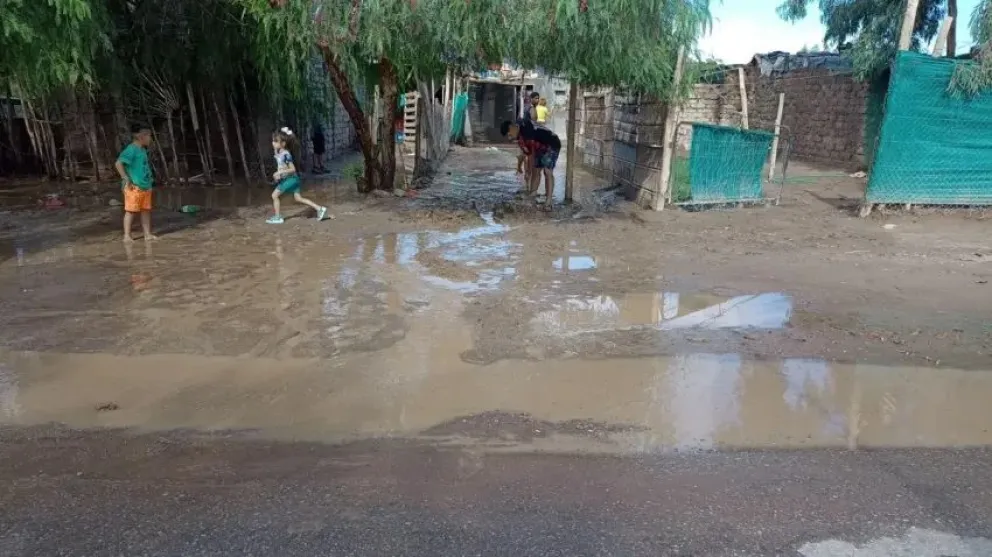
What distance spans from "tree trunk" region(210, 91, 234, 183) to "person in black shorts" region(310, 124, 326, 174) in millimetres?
2259

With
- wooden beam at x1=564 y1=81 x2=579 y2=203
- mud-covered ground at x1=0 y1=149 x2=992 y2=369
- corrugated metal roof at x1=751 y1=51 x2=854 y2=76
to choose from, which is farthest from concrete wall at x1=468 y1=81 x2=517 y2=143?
mud-covered ground at x1=0 y1=149 x2=992 y2=369

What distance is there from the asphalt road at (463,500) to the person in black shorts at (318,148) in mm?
12824

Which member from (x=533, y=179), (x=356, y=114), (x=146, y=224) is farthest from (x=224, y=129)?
(x=533, y=179)

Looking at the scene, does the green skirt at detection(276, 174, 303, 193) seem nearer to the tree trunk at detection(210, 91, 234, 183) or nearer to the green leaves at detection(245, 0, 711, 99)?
the green leaves at detection(245, 0, 711, 99)

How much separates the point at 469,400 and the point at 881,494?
214cm

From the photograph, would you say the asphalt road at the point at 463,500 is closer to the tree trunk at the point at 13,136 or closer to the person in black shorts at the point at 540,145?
the person in black shorts at the point at 540,145

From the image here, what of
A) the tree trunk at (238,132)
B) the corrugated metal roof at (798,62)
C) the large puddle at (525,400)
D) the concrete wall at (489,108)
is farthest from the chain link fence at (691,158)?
the concrete wall at (489,108)


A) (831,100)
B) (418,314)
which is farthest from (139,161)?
(831,100)

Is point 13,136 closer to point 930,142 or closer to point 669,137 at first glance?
point 669,137

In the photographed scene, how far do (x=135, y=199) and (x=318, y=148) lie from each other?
7.98m

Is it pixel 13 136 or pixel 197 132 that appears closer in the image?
pixel 197 132

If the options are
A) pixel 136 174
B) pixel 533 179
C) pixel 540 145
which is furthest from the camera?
pixel 533 179

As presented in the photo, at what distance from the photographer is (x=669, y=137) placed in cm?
971

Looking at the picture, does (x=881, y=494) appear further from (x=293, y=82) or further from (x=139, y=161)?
(x=293, y=82)
